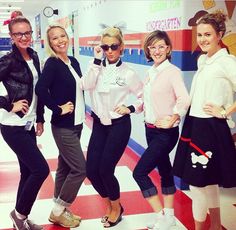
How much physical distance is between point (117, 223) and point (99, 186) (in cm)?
36

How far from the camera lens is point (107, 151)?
2596 millimetres

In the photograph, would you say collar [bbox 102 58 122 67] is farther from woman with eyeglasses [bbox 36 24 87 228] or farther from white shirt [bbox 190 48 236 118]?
white shirt [bbox 190 48 236 118]

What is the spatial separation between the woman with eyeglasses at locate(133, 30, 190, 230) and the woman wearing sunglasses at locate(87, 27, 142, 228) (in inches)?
6.6

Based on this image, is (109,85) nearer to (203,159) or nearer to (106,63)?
(106,63)

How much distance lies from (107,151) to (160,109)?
50 cm

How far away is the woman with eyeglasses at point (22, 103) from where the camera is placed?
2.46m

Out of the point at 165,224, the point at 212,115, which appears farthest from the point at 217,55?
the point at 165,224

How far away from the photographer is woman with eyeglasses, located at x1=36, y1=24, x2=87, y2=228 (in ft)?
8.20

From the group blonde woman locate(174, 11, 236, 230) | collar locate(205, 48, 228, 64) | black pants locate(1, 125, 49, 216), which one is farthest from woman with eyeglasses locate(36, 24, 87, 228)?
collar locate(205, 48, 228, 64)

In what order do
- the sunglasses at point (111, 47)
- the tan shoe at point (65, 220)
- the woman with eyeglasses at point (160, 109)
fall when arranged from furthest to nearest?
the tan shoe at point (65, 220) → the sunglasses at point (111, 47) → the woman with eyeglasses at point (160, 109)

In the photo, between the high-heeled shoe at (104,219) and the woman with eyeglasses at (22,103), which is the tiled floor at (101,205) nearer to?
the high-heeled shoe at (104,219)

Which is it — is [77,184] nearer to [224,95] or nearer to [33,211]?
[33,211]

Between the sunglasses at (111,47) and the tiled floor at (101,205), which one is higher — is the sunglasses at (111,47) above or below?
above

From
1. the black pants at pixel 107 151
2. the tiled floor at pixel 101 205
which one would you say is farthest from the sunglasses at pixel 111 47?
the tiled floor at pixel 101 205
